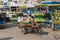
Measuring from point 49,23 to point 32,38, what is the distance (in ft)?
19.7

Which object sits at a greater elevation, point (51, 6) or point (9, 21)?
point (51, 6)

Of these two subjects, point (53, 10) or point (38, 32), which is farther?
point (53, 10)

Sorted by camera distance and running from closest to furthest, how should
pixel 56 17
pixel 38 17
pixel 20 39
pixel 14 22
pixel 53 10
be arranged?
pixel 20 39
pixel 56 17
pixel 38 17
pixel 53 10
pixel 14 22

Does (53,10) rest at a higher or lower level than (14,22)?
higher

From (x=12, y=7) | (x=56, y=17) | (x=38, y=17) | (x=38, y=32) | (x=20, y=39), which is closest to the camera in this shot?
(x=20, y=39)

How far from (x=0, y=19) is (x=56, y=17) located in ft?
15.5

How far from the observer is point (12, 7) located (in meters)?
31.3

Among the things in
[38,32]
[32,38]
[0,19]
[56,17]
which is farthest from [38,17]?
[32,38]

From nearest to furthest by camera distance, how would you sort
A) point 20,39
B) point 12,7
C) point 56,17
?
point 20,39
point 56,17
point 12,7

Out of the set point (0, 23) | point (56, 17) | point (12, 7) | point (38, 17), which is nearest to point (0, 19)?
point (0, 23)

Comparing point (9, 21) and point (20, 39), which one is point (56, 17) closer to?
point (20, 39)

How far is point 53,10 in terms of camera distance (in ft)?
62.9

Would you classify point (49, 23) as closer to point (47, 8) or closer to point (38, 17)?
point (38, 17)

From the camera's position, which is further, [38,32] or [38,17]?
[38,17]
